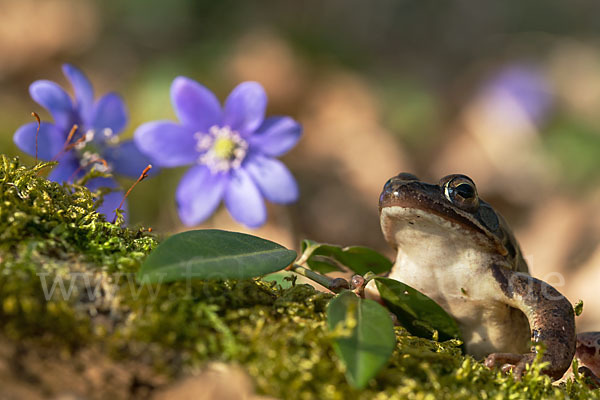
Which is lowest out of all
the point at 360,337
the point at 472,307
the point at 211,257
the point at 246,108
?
the point at 360,337

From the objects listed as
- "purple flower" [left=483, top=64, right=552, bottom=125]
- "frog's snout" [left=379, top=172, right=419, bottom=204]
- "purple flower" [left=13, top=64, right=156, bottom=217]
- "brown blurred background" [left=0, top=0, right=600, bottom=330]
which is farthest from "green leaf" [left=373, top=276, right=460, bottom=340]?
"purple flower" [left=483, top=64, right=552, bottom=125]

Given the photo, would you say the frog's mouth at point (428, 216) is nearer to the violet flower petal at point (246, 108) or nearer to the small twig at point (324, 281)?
the small twig at point (324, 281)

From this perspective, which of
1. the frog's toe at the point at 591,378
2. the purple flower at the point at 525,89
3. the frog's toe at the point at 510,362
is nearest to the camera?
the frog's toe at the point at 510,362

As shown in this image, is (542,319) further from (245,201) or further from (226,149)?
(226,149)

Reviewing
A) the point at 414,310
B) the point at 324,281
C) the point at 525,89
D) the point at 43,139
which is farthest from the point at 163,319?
the point at 525,89

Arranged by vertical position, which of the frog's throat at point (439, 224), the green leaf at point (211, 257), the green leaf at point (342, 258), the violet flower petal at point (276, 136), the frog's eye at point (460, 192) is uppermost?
the violet flower petal at point (276, 136)

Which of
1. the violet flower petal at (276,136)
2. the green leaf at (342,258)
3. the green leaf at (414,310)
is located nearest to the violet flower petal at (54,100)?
the violet flower petal at (276,136)
